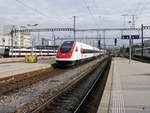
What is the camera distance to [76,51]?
29.1m

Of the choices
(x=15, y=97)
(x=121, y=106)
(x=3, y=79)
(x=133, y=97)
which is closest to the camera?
(x=121, y=106)

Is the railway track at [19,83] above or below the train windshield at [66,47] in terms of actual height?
below

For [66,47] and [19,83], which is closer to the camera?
[19,83]

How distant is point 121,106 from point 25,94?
17.8ft

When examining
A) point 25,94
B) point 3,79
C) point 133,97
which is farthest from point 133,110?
point 3,79

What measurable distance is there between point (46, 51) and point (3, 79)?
52.1m

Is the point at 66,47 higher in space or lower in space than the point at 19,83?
higher

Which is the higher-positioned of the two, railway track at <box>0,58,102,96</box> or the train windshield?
the train windshield

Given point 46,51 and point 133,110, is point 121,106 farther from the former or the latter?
point 46,51

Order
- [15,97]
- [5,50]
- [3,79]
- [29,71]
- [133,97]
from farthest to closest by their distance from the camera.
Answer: [5,50]
[29,71]
[3,79]
[15,97]
[133,97]

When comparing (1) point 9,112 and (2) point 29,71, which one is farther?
(2) point 29,71

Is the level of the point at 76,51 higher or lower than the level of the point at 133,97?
higher

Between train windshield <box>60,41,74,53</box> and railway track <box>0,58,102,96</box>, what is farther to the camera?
train windshield <box>60,41,74,53</box>

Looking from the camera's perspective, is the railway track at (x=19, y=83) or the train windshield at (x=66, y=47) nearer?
the railway track at (x=19, y=83)
